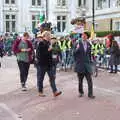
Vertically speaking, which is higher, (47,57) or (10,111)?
(47,57)

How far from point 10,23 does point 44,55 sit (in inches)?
2252

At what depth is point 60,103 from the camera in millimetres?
12164

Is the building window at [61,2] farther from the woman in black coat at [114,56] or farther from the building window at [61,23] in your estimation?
the woman in black coat at [114,56]

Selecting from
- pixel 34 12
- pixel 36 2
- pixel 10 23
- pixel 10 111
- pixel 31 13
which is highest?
pixel 36 2

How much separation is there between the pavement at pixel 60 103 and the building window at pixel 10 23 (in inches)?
2083

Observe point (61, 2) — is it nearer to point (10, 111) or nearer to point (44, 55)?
point (44, 55)

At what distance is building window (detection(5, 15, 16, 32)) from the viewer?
69.0 m

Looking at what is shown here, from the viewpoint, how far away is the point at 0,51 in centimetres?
1909

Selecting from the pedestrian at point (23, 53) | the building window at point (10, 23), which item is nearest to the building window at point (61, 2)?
the building window at point (10, 23)

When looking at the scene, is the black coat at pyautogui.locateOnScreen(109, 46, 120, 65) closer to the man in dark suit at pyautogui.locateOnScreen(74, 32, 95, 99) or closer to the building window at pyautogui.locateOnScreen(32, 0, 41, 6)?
the man in dark suit at pyautogui.locateOnScreen(74, 32, 95, 99)

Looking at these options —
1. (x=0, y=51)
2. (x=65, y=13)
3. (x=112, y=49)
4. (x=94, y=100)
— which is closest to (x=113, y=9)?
(x=112, y=49)

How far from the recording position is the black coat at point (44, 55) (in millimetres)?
13117

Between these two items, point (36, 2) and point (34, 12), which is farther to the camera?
point (36, 2)

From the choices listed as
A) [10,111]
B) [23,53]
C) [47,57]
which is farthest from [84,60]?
[10,111]
